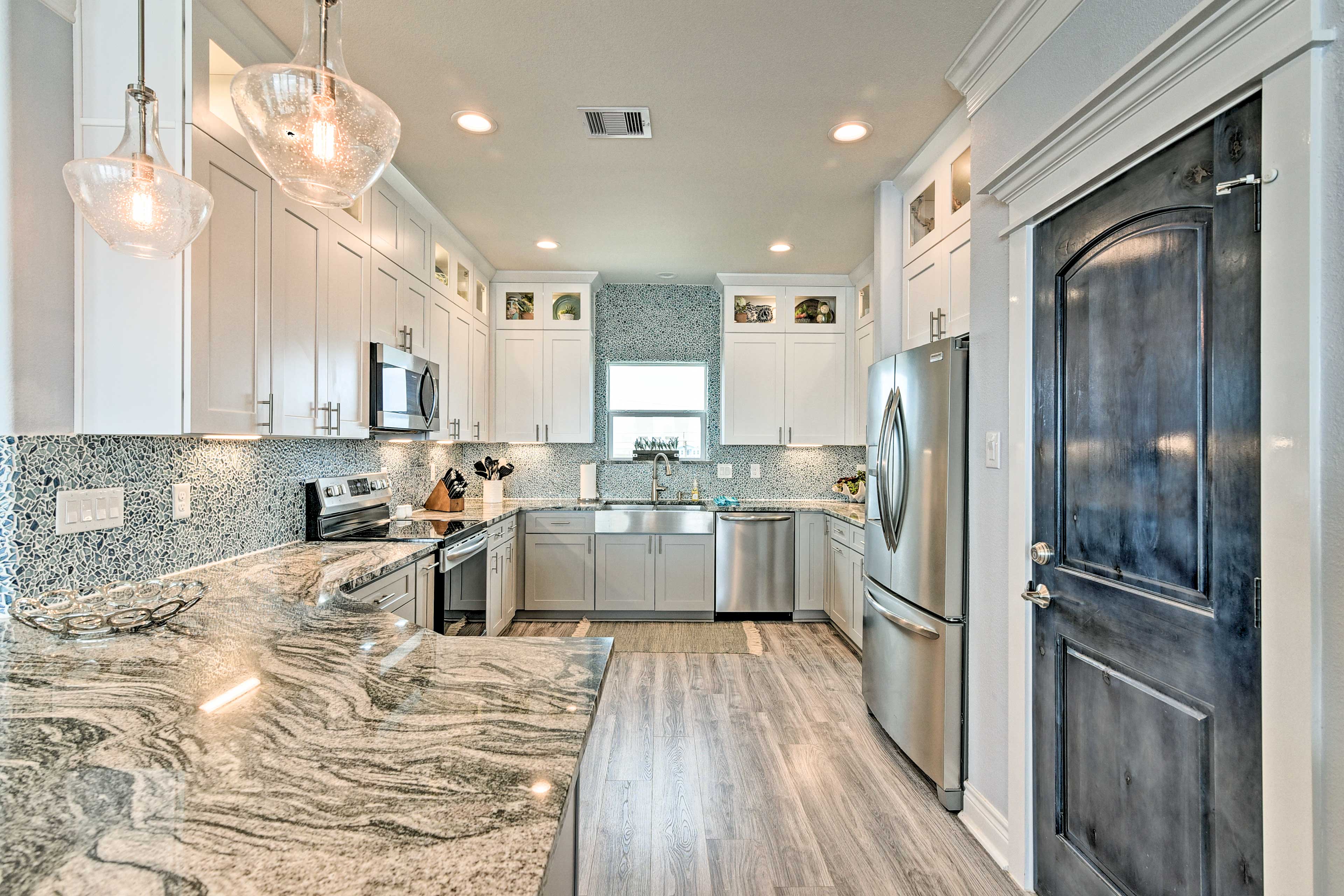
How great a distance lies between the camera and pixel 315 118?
43.5 inches

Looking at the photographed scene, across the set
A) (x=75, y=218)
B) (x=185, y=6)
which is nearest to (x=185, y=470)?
(x=75, y=218)

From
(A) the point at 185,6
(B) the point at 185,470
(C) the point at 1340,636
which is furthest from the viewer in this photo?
(B) the point at 185,470

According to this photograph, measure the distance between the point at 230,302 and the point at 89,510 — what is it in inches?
27.9

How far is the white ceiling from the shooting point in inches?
76.8

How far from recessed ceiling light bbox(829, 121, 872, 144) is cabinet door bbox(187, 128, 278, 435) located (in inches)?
85.0

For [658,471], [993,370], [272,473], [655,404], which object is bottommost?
[658,471]

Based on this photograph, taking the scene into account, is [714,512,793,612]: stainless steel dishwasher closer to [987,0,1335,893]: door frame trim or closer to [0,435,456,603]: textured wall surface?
[0,435,456,603]: textured wall surface

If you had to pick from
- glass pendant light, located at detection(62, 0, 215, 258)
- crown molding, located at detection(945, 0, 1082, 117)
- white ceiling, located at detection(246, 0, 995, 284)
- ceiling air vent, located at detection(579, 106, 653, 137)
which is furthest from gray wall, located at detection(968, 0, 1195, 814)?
glass pendant light, located at detection(62, 0, 215, 258)

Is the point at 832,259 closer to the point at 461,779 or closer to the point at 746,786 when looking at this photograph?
the point at 746,786

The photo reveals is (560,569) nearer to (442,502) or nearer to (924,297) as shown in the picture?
(442,502)

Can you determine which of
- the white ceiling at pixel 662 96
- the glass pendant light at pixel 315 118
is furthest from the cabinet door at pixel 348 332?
the glass pendant light at pixel 315 118

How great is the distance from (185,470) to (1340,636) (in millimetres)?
2992

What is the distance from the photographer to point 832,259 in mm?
4410

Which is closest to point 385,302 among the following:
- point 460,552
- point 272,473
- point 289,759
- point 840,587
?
point 272,473
